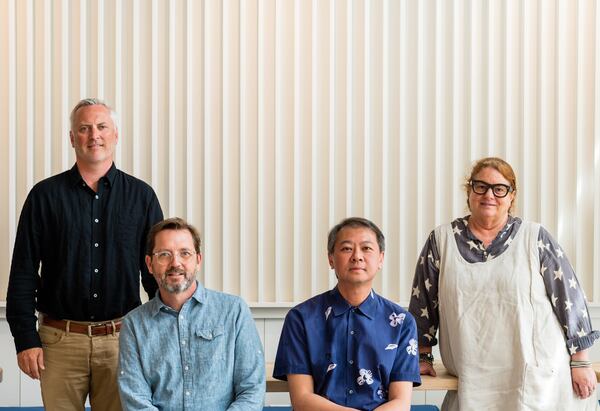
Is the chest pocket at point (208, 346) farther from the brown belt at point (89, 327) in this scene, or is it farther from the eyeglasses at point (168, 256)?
the brown belt at point (89, 327)

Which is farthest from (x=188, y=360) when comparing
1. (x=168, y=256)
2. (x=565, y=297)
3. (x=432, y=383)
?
(x=565, y=297)

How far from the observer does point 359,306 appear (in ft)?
10.3

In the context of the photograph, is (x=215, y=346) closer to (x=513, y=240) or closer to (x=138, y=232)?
(x=138, y=232)

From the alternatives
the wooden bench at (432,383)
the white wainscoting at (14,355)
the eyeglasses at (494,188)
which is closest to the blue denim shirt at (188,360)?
the wooden bench at (432,383)

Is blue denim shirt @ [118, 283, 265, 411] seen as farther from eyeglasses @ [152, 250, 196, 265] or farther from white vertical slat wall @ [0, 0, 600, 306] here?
white vertical slat wall @ [0, 0, 600, 306]

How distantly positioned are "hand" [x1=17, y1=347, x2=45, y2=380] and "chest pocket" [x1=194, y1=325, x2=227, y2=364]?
600mm

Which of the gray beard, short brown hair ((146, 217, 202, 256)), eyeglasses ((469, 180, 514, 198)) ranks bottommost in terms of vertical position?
the gray beard

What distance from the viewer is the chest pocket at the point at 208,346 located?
3012mm

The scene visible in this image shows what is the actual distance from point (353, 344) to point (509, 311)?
63 centimetres

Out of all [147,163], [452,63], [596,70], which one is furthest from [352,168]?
[596,70]

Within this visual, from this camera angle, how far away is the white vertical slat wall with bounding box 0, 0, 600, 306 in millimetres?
4586

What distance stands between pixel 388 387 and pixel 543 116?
203cm

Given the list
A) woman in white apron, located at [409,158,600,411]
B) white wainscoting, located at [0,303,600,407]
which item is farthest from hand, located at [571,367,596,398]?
white wainscoting, located at [0,303,600,407]

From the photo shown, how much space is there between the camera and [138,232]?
3.34m
